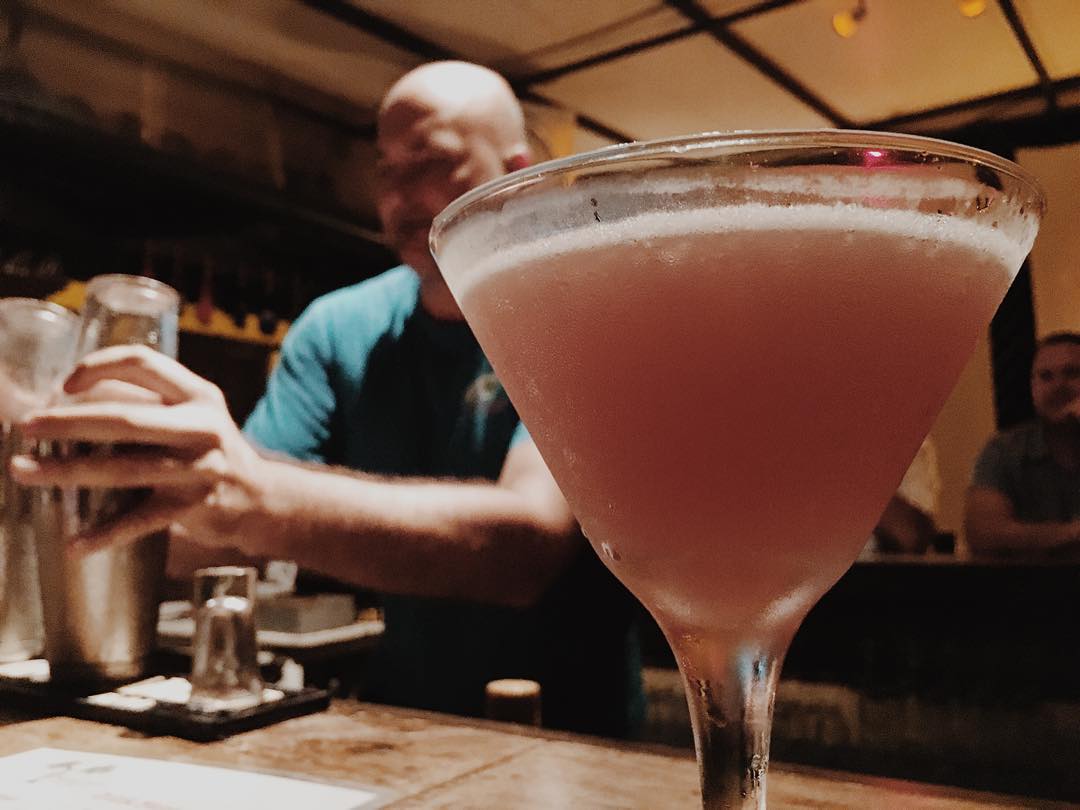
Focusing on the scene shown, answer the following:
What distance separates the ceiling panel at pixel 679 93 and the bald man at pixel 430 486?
6.35 ft

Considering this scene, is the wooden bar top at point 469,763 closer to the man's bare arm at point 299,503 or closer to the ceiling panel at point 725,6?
the man's bare arm at point 299,503

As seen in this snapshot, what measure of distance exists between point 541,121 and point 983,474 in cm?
230

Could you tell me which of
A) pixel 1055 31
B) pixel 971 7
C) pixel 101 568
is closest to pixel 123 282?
pixel 101 568

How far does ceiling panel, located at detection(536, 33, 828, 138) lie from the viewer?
3.46 m

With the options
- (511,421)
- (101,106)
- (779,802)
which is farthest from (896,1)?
(779,802)

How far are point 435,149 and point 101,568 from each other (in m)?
1.01

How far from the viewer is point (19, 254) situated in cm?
334

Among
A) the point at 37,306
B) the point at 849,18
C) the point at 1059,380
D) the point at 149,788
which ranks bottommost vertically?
the point at 149,788

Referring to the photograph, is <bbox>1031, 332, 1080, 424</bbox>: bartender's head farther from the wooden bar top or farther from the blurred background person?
the wooden bar top

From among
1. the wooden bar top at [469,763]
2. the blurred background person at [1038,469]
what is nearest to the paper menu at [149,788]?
the wooden bar top at [469,763]

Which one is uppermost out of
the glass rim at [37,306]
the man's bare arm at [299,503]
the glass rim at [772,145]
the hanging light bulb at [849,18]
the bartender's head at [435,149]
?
the hanging light bulb at [849,18]

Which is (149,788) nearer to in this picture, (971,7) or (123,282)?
(123,282)

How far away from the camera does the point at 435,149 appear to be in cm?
162

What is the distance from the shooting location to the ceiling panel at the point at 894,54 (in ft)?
10.5
